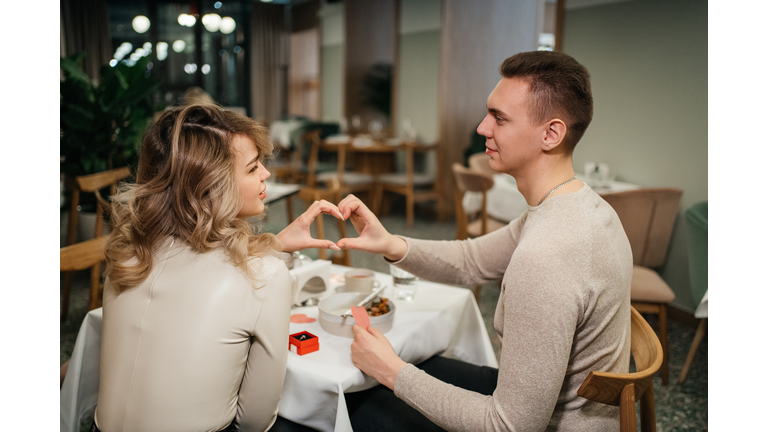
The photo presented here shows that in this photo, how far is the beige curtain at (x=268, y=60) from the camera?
33.4 ft

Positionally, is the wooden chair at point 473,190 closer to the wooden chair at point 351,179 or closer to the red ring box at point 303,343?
the red ring box at point 303,343

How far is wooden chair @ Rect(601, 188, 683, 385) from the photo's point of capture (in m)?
2.25

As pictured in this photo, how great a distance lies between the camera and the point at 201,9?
980cm

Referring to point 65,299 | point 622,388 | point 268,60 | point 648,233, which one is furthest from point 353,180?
point 268,60

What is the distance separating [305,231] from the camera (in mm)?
1378

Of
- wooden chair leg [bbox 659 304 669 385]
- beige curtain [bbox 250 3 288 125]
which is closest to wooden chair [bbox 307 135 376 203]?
wooden chair leg [bbox 659 304 669 385]

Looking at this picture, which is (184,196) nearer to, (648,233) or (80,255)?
(80,255)

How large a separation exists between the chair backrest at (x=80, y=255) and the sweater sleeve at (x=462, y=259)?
103 cm

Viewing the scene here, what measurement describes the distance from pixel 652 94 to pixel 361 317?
9.38 ft

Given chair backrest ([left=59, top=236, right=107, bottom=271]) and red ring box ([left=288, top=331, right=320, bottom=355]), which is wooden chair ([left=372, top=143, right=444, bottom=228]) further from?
red ring box ([left=288, top=331, right=320, bottom=355])

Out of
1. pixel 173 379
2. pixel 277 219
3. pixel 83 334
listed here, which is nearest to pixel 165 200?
pixel 173 379

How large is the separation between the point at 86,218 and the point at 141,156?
282cm

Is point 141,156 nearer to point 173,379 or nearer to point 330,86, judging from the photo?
point 173,379

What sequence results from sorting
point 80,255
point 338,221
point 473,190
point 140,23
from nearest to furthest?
1. point 80,255
2. point 338,221
3. point 473,190
4. point 140,23
